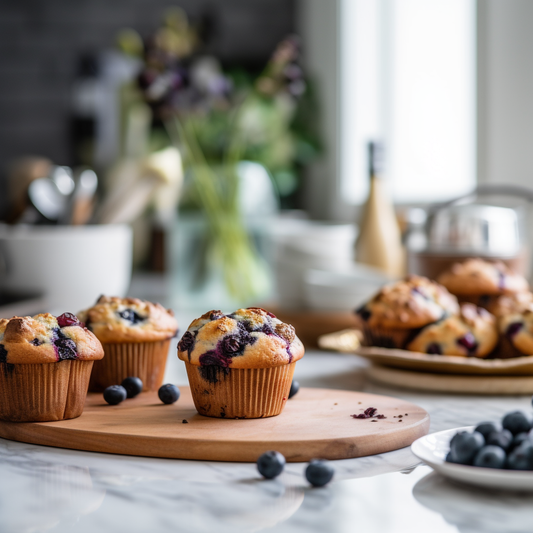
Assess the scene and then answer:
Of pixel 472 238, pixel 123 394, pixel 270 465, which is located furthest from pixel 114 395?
pixel 472 238

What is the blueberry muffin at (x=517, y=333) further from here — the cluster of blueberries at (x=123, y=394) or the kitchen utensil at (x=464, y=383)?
the cluster of blueberries at (x=123, y=394)

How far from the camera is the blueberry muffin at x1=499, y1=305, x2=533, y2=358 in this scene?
52.8 inches

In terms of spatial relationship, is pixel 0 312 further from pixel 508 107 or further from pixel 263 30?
pixel 263 30

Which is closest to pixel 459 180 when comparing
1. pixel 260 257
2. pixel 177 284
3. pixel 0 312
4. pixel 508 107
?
pixel 508 107

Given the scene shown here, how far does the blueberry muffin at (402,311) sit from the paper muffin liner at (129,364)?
1.37 feet

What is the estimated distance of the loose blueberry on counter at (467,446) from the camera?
0.80 metres

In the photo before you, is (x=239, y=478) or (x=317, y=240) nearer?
(x=239, y=478)

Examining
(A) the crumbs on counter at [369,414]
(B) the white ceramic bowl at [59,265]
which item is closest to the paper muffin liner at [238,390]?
(A) the crumbs on counter at [369,414]

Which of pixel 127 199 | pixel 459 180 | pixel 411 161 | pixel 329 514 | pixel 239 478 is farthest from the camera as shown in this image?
pixel 411 161

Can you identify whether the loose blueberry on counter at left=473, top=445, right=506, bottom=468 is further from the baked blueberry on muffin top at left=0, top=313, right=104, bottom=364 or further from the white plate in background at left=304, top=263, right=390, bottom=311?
the white plate in background at left=304, top=263, right=390, bottom=311

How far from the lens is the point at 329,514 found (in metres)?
0.76

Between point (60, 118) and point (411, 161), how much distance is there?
191cm

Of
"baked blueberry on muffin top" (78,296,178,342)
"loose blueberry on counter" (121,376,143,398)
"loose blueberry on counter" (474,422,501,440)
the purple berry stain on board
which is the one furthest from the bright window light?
"loose blueberry on counter" (474,422,501,440)

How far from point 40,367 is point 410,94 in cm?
250
